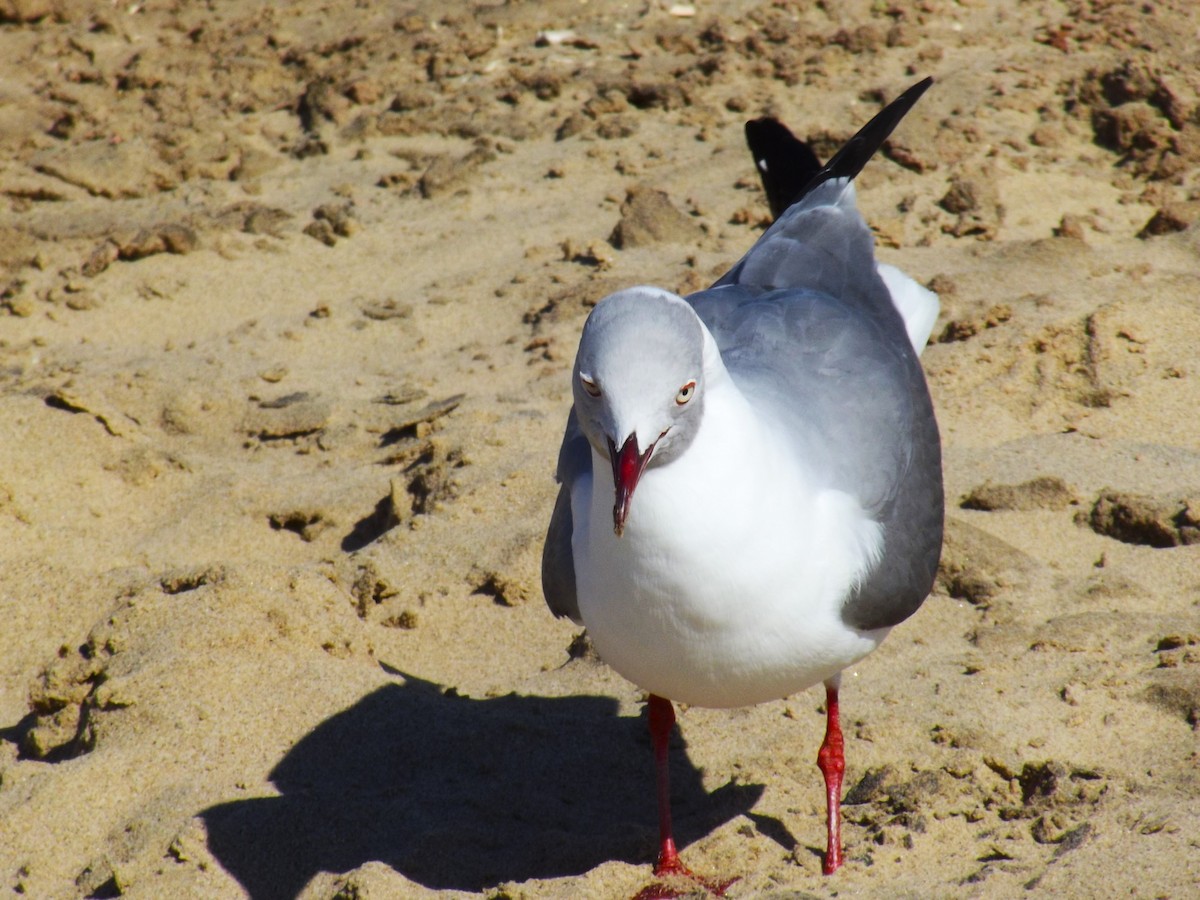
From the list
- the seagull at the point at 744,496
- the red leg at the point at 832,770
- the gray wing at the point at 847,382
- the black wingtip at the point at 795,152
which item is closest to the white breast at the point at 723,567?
the seagull at the point at 744,496

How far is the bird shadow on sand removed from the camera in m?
3.51

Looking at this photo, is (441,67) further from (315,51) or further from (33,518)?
(33,518)

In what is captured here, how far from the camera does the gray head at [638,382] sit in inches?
104

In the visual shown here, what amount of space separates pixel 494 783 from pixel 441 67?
5.18 metres

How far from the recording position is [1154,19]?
7.28m

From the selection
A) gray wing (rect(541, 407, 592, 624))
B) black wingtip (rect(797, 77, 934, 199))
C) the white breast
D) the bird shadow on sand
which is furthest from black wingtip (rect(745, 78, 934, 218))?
the bird shadow on sand

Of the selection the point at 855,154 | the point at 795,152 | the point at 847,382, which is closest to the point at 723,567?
the point at 847,382

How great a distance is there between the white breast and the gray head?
0.33ft

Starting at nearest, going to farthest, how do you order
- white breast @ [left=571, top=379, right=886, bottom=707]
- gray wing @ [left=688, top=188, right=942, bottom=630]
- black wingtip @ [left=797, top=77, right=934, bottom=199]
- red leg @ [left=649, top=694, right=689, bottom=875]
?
white breast @ [left=571, top=379, right=886, bottom=707] → gray wing @ [left=688, top=188, right=942, bottom=630] → red leg @ [left=649, top=694, right=689, bottom=875] → black wingtip @ [left=797, top=77, right=934, bottom=199]

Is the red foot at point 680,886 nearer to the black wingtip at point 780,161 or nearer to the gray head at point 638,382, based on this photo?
the gray head at point 638,382

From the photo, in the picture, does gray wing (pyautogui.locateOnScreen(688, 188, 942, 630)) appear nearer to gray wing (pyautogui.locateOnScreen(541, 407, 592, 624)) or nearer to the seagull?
the seagull

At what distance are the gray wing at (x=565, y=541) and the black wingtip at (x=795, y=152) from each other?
162 cm

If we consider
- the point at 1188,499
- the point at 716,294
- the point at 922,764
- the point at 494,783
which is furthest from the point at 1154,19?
the point at 494,783

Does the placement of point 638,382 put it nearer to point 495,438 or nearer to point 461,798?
point 461,798
